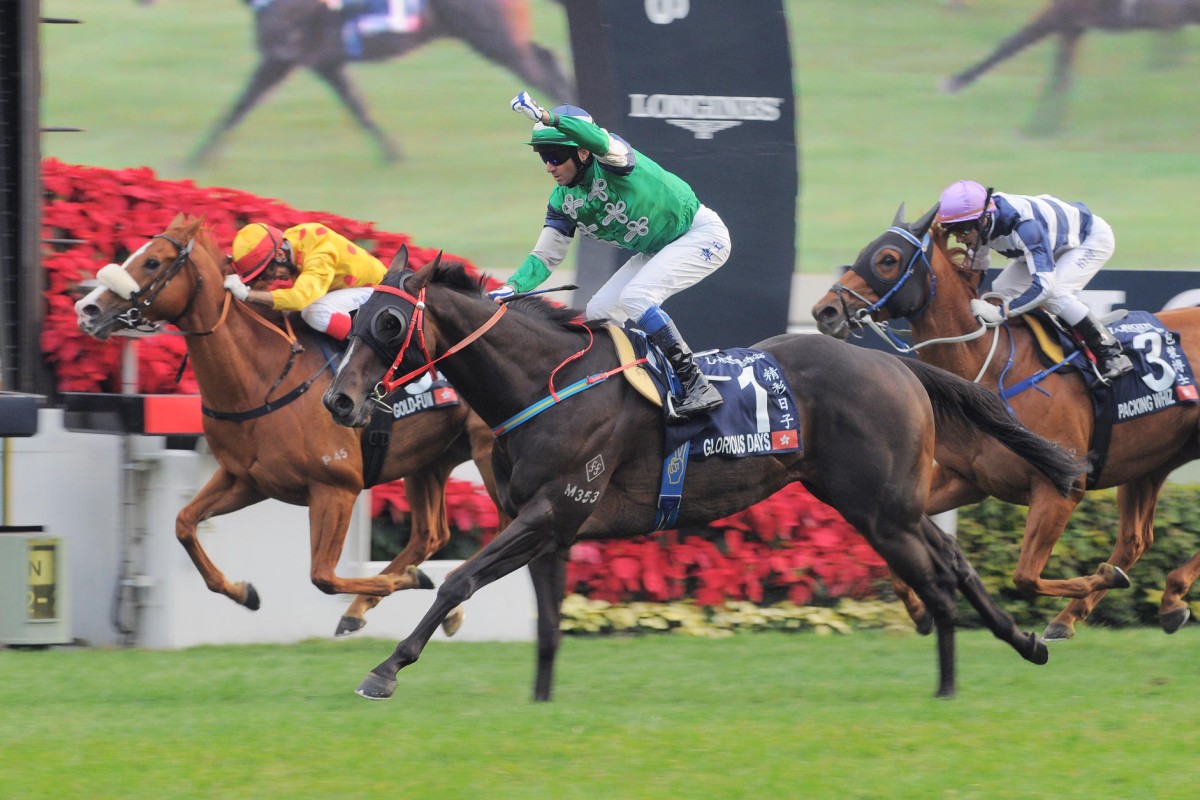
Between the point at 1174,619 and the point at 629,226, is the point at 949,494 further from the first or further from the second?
the point at 629,226

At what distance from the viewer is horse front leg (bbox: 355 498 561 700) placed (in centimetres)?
532

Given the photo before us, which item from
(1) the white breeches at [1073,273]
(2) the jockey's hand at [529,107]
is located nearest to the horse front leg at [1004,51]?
(1) the white breeches at [1073,273]

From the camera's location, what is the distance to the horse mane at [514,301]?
5.52 meters

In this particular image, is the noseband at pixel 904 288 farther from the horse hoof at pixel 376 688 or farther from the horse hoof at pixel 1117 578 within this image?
the horse hoof at pixel 376 688

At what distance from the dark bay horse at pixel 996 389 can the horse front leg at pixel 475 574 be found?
2300mm

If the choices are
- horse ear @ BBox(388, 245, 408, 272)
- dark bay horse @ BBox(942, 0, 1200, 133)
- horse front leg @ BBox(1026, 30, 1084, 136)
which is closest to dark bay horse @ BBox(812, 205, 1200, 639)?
horse ear @ BBox(388, 245, 408, 272)

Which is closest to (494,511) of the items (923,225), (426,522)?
(426,522)

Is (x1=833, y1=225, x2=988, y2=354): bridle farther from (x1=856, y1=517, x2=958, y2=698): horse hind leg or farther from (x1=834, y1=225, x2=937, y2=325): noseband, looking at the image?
(x1=856, y1=517, x2=958, y2=698): horse hind leg

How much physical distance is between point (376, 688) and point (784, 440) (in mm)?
1677

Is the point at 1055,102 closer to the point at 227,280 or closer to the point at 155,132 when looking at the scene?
the point at 155,132

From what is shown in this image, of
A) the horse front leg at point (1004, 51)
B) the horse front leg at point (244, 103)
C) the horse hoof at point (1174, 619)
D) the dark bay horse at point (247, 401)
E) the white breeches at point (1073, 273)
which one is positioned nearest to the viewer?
the dark bay horse at point (247, 401)

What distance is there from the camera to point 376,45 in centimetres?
2378

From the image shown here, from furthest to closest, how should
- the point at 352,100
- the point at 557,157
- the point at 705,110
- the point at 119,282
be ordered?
the point at 352,100
the point at 705,110
the point at 119,282
the point at 557,157

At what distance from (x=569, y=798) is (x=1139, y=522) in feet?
14.9
